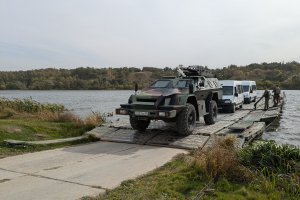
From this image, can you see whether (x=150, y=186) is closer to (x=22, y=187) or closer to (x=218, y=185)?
(x=218, y=185)

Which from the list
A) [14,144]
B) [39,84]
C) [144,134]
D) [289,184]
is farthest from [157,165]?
[39,84]

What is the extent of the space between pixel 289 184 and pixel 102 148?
5333 mm

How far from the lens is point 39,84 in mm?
87375

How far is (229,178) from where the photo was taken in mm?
4965

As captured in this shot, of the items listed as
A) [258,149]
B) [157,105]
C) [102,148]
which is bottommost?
[102,148]

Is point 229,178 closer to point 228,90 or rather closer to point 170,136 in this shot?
point 170,136

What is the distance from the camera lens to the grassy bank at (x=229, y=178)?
422 cm

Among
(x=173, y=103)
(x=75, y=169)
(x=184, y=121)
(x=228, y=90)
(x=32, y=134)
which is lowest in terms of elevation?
(x=75, y=169)

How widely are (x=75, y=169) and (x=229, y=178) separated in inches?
132

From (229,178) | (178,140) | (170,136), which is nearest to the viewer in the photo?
(229,178)

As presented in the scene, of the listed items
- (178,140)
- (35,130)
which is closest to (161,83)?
(178,140)

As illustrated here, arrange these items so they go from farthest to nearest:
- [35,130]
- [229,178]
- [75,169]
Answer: [35,130] → [75,169] → [229,178]

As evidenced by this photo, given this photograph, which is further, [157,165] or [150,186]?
[157,165]

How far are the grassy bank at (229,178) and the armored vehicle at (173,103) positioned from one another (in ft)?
9.08
